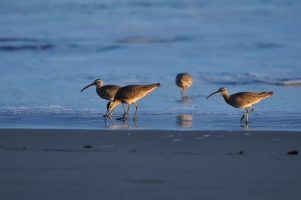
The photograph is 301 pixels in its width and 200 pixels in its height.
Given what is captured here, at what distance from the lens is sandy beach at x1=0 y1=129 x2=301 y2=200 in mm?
8180

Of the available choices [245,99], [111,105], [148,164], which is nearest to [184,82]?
[111,105]

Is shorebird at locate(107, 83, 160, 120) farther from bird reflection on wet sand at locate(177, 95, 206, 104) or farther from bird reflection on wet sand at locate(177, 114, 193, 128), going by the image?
bird reflection on wet sand at locate(177, 95, 206, 104)

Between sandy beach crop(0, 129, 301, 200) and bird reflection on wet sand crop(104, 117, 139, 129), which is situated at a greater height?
bird reflection on wet sand crop(104, 117, 139, 129)

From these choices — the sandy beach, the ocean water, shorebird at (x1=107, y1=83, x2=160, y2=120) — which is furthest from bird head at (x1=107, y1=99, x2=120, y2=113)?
the sandy beach

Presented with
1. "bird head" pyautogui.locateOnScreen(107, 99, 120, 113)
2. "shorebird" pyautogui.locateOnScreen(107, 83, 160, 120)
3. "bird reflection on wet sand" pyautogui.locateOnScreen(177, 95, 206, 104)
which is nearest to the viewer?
"bird head" pyautogui.locateOnScreen(107, 99, 120, 113)

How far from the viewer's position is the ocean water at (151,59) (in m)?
13.5

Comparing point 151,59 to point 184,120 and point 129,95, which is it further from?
point 184,120

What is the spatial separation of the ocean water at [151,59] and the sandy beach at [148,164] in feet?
3.30

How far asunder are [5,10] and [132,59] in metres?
19.0

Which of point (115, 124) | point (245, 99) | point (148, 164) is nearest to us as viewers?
point (148, 164)

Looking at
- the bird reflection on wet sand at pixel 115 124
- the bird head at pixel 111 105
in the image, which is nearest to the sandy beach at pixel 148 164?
the bird reflection on wet sand at pixel 115 124

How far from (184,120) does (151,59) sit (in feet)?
30.4

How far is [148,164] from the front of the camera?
9.32m

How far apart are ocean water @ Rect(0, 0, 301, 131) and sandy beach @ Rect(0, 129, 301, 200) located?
39.6 inches
